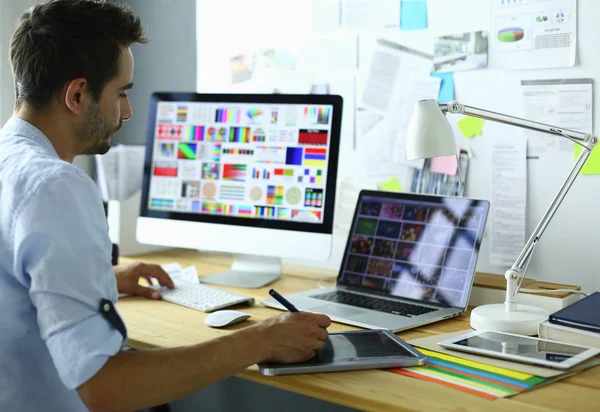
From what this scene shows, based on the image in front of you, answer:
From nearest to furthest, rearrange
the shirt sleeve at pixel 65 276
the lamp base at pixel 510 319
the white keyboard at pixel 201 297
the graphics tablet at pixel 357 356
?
the shirt sleeve at pixel 65 276, the graphics tablet at pixel 357 356, the lamp base at pixel 510 319, the white keyboard at pixel 201 297

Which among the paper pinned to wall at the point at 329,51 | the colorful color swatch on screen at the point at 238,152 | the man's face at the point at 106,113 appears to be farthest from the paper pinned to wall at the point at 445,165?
the man's face at the point at 106,113

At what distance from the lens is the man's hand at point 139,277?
1832 millimetres

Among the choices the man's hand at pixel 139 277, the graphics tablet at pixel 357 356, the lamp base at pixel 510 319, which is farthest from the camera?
the man's hand at pixel 139 277

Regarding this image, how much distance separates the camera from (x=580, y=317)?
4.51 ft

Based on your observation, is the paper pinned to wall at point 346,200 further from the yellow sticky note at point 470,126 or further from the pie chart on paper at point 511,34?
the pie chart on paper at point 511,34

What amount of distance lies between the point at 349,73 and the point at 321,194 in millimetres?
418

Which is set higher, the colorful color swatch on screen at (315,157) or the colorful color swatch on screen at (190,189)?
the colorful color swatch on screen at (315,157)

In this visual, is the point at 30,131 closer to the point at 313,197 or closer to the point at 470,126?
the point at 313,197

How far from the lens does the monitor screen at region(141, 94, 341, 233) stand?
6.17 ft

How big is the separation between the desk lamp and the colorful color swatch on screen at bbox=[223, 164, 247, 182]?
61 centimetres

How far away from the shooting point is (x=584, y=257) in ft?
5.59

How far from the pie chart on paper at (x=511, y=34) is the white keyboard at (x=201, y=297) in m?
0.85

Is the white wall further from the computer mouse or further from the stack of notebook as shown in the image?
the computer mouse

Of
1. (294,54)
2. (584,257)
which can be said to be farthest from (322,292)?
(294,54)
